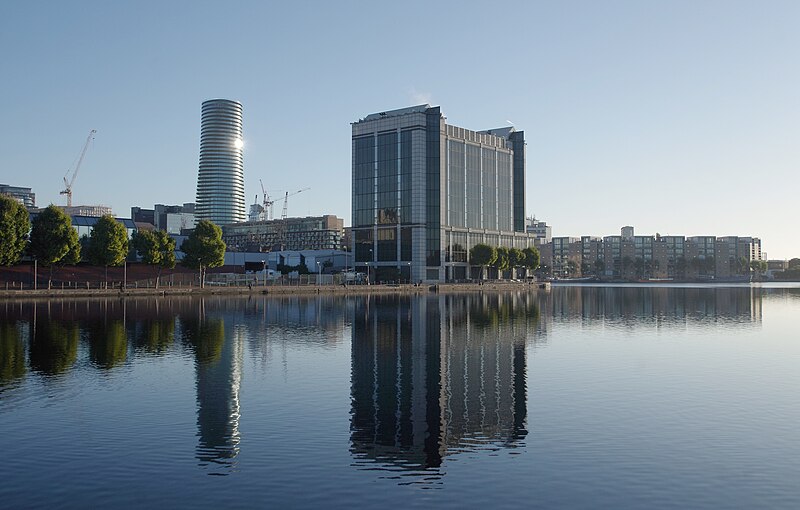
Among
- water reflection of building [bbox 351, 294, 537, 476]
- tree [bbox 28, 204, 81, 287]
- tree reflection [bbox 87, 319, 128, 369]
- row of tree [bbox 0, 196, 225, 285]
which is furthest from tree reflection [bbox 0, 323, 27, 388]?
tree [bbox 28, 204, 81, 287]

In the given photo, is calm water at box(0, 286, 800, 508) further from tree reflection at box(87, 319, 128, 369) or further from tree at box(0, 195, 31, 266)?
tree at box(0, 195, 31, 266)

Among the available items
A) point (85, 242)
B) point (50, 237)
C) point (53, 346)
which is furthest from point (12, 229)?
point (53, 346)

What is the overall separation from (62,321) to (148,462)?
57.5m

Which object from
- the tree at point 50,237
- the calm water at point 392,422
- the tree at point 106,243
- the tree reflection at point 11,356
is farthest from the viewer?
the tree at point 106,243

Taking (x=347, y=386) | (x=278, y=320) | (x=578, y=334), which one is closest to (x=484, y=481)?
(x=347, y=386)

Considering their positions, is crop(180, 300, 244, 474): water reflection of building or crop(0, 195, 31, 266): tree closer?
crop(180, 300, 244, 474): water reflection of building

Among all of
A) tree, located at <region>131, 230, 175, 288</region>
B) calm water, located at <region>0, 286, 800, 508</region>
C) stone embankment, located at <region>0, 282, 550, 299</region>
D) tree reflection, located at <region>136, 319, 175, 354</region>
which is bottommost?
calm water, located at <region>0, 286, 800, 508</region>

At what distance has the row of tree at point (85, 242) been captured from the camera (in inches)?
4685

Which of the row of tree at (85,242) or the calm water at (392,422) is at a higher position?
the row of tree at (85,242)

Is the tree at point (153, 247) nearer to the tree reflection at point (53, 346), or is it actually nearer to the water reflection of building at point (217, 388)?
the tree reflection at point (53, 346)

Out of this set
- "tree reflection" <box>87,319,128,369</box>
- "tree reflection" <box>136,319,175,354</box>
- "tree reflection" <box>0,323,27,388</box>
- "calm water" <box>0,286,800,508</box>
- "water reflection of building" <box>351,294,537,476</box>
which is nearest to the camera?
"calm water" <box>0,286,800,508</box>

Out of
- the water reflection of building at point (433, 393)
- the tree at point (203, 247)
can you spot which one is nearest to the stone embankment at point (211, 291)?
the tree at point (203, 247)

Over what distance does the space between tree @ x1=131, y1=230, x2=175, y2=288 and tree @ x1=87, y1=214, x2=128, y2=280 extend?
24.2 feet

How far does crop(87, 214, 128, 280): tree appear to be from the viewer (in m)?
137
